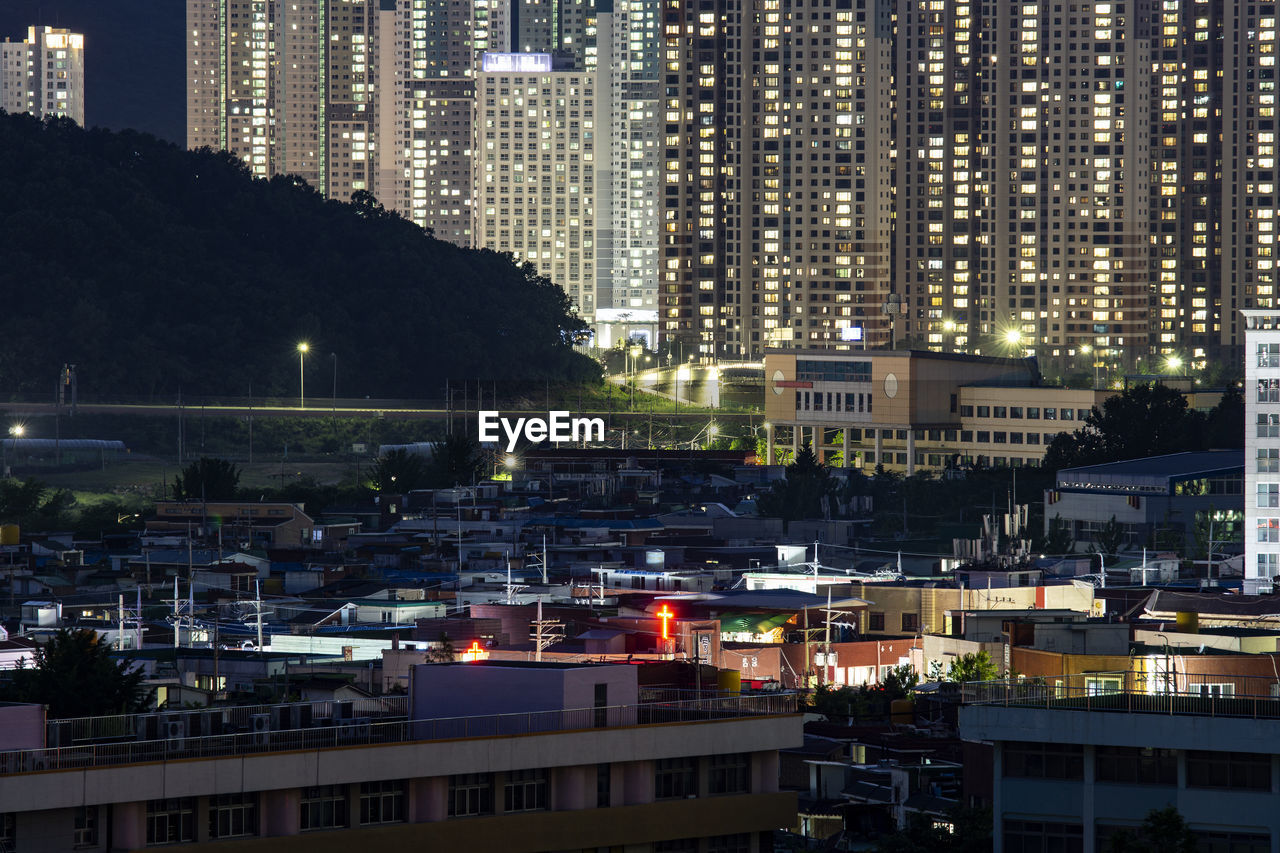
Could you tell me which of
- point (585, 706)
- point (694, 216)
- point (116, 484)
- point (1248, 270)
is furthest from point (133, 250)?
point (585, 706)

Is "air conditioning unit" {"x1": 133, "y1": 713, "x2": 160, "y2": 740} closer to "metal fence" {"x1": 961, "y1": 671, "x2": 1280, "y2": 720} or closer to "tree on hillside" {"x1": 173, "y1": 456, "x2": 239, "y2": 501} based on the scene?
"metal fence" {"x1": 961, "y1": 671, "x2": 1280, "y2": 720}

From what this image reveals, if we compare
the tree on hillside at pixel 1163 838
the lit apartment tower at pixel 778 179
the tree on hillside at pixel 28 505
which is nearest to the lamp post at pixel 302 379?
the tree on hillside at pixel 28 505

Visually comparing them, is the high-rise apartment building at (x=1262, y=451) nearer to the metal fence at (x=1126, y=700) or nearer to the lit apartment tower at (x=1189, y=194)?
the metal fence at (x=1126, y=700)

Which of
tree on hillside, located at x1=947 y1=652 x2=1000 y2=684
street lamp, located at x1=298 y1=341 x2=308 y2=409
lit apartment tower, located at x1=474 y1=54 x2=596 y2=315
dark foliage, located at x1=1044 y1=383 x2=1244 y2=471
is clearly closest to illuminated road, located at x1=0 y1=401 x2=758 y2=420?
street lamp, located at x1=298 y1=341 x2=308 y2=409

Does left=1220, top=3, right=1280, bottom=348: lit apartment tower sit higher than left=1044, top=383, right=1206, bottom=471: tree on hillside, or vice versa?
left=1220, top=3, right=1280, bottom=348: lit apartment tower

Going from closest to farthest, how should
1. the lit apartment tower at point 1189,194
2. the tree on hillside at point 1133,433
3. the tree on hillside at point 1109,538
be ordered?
the tree on hillside at point 1109,538, the tree on hillside at point 1133,433, the lit apartment tower at point 1189,194

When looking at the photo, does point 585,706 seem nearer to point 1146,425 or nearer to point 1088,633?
point 1088,633

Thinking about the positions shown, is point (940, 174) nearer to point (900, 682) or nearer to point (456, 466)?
point (456, 466)
